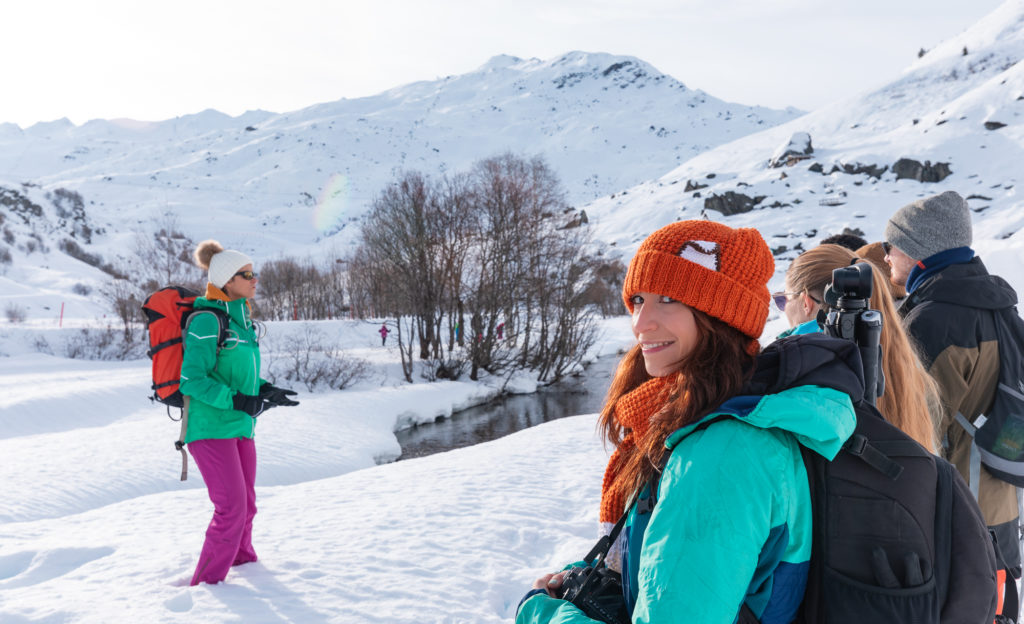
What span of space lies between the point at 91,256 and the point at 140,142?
122761 mm

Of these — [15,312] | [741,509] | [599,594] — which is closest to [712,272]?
[741,509]

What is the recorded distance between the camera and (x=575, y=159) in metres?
107

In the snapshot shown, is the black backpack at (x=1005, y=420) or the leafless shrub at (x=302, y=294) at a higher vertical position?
the black backpack at (x=1005, y=420)

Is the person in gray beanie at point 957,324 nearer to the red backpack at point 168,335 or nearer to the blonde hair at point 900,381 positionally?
the blonde hair at point 900,381

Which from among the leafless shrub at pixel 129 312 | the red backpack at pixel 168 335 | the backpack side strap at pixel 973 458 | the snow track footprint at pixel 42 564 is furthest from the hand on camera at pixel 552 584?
the leafless shrub at pixel 129 312

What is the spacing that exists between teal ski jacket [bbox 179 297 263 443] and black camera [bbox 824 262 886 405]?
3612mm

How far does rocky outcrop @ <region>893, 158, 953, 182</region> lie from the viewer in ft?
134

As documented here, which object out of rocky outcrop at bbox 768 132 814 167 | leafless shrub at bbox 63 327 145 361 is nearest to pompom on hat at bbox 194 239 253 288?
leafless shrub at bbox 63 327 145 361

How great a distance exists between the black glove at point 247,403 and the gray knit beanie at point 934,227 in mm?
3723

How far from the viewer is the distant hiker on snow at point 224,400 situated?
401 centimetres

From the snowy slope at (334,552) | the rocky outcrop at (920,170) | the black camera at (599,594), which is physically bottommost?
the snowy slope at (334,552)

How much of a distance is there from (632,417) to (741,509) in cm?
36

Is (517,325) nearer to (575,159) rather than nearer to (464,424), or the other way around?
(464,424)

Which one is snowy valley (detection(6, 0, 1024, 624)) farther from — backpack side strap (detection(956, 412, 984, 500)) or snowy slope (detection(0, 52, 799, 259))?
backpack side strap (detection(956, 412, 984, 500))
